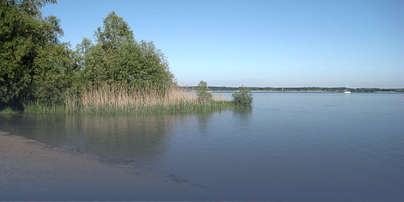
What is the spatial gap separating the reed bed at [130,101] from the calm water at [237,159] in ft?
16.7

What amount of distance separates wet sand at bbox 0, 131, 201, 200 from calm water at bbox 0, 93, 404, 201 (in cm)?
3

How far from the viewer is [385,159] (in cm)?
711

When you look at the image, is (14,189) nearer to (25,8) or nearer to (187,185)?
(187,185)

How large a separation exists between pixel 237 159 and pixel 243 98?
16420mm

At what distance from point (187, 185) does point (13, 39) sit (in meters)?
13.4

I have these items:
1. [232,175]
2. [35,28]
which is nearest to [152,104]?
[35,28]

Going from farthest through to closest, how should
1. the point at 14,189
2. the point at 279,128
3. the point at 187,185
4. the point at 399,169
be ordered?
the point at 279,128
the point at 399,169
the point at 187,185
the point at 14,189

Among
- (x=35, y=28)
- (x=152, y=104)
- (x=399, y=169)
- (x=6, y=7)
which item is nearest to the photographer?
(x=399, y=169)

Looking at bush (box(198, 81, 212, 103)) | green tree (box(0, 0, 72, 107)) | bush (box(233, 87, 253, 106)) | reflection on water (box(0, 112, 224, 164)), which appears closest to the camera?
reflection on water (box(0, 112, 224, 164))

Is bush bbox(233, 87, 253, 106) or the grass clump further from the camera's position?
bush bbox(233, 87, 253, 106)

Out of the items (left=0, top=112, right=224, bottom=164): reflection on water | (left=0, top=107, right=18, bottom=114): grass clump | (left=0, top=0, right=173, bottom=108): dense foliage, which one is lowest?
(left=0, top=112, right=224, bottom=164): reflection on water

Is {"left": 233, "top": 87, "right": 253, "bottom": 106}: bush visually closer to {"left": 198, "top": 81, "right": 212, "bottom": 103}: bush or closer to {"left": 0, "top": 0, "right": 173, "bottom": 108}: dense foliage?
{"left": 198, "top": 81, "right": 212, "bottom": 103}: bush

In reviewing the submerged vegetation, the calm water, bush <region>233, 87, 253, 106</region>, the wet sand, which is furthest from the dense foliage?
the wet sand

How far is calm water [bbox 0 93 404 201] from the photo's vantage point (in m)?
4.75
